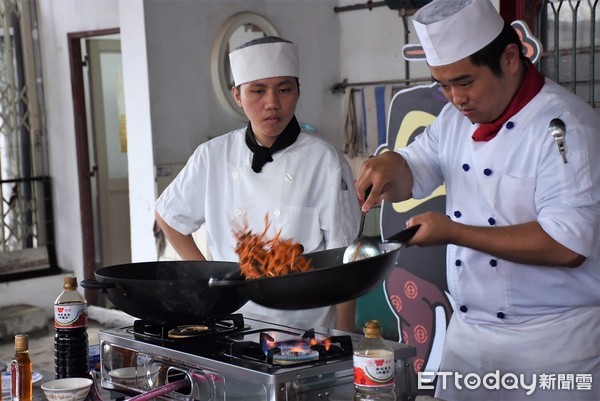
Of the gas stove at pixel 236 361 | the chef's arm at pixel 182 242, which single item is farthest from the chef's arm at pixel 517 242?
the chef's arm at pixel 182 242

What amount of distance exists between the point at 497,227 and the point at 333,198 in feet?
2.40

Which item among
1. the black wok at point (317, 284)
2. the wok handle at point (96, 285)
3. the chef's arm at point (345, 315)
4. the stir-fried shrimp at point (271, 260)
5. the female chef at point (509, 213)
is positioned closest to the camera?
the black wok at point (317, 284)

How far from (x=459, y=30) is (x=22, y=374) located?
4.46 ft

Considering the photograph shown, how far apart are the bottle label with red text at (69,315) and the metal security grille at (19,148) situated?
16.8ft

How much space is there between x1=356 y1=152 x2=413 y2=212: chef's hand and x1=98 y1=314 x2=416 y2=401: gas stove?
0.41 metres

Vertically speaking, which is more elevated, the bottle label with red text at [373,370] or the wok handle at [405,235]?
the wok handle at [405,235]

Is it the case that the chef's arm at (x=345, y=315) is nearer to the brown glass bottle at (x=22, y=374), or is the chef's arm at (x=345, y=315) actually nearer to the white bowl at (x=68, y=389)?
the white bowl at (x=68, y=389)

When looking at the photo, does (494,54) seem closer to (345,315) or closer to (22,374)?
(345,315)

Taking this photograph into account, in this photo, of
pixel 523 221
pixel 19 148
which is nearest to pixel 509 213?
pixel 523 221

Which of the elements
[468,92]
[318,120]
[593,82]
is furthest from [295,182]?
[318,120]

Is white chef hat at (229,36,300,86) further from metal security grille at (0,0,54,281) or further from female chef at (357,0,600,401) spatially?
metal security grille at (0,0,54,281)

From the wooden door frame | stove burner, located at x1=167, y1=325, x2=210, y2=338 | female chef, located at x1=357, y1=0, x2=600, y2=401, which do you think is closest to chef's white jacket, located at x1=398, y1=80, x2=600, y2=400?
female chef, located at x1=357, y1=0, x2=600, y2=401

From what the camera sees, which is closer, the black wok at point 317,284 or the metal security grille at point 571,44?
the black wok at point 317,284

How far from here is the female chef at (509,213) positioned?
2.12 m
